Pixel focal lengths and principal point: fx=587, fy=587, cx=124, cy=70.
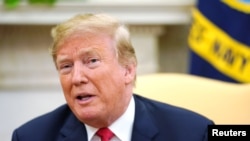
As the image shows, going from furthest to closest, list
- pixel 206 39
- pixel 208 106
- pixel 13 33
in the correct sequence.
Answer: pixel 13 33, pixel 206 39, pixel 208 106

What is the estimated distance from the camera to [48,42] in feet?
13.3

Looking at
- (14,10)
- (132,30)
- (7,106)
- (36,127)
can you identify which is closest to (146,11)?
(132,30)

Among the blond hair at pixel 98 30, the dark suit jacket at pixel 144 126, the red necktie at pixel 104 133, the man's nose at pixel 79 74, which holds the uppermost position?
the blond hair at pixel 98 30

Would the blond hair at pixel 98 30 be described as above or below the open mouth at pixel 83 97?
above

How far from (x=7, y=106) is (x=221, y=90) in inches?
90.2

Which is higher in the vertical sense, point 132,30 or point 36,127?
point 36,127

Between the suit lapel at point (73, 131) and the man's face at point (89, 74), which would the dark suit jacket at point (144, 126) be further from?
the man's face at point (89, 74)

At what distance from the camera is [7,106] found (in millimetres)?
4176

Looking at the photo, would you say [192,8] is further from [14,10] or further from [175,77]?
[175,77]

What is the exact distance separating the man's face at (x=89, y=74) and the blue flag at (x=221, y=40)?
1.76m

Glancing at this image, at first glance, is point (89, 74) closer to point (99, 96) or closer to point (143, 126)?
point (99, 96)

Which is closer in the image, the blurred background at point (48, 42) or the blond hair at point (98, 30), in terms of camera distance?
the blond hair at point (98, 30)

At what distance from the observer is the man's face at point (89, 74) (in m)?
1.57

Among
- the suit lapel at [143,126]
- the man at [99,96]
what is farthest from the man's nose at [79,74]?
the suit lapel at [143,126]
